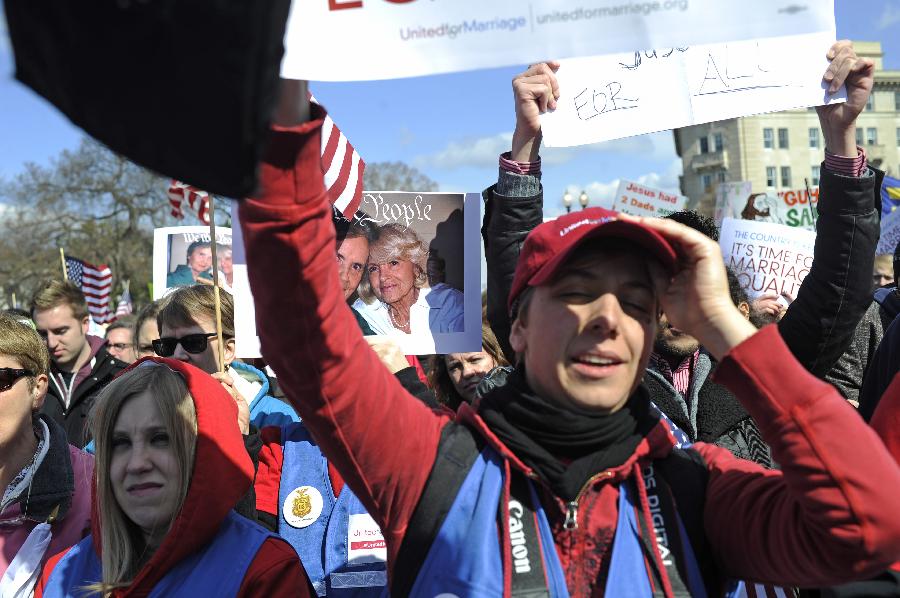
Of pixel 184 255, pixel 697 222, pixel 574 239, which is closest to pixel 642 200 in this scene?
pixel 184 255

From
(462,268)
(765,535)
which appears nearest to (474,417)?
(765,535)

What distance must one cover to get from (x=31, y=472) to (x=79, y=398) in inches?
129

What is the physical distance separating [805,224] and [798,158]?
78379mm

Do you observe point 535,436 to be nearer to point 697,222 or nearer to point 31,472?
point 697,222

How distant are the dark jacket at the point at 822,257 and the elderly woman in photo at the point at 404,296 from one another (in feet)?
1.66

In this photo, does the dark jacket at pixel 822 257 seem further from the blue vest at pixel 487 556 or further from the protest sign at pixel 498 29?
the blue vest at pixel 487 556

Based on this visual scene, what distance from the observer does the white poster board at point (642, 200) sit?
37.1 ft

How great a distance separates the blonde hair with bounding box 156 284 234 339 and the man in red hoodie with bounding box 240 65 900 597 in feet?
7.45

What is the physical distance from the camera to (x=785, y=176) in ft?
281

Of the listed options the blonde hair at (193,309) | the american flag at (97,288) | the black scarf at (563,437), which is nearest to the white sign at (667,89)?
the black scarf at (563,437)

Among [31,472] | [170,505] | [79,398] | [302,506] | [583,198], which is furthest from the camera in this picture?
[583,198]

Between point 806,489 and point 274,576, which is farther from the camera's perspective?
point 274,576

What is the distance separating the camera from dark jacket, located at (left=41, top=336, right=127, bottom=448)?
5918mm

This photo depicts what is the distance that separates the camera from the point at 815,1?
6.17 ft
